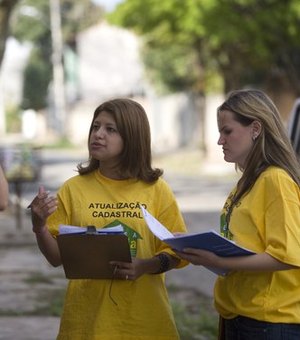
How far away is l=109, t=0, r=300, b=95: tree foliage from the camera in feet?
93.1

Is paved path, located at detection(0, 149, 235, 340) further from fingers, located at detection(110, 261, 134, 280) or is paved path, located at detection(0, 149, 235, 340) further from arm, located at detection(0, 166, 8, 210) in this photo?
arm, located at detection(0, 166, 8, 210)

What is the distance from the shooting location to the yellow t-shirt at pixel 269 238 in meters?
3.86

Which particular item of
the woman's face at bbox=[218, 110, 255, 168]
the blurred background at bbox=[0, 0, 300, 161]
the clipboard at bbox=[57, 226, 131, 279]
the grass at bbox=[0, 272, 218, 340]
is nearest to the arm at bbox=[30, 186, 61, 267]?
the clipboard at bbox=[57, 226, 131, 279]

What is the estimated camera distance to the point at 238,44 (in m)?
35.9

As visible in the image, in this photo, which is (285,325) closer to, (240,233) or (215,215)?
(240,233)

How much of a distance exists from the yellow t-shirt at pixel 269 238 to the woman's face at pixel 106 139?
644mm

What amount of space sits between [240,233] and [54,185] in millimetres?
22979

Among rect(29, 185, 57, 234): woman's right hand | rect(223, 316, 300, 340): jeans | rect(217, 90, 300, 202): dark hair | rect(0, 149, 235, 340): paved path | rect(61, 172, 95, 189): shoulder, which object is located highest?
rect(217, 90, 300, 202): dark hair

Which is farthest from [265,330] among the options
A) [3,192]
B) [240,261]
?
[3,192]

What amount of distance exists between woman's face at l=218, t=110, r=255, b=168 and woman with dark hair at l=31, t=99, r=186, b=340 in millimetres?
442

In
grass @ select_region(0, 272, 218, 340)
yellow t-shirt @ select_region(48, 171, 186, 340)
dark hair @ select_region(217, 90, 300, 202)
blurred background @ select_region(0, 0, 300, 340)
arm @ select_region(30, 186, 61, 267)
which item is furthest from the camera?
blurred background @ select_region(0, 0, 300, 340)

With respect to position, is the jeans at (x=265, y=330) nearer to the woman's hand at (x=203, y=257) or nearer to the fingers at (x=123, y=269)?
the woman's hand at (x=203, y=257)

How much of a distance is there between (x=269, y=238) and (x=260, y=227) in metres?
0.09

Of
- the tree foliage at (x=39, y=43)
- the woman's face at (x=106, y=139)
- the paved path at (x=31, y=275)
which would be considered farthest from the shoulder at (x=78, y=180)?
the tree foliage at (x=39, y=43)
